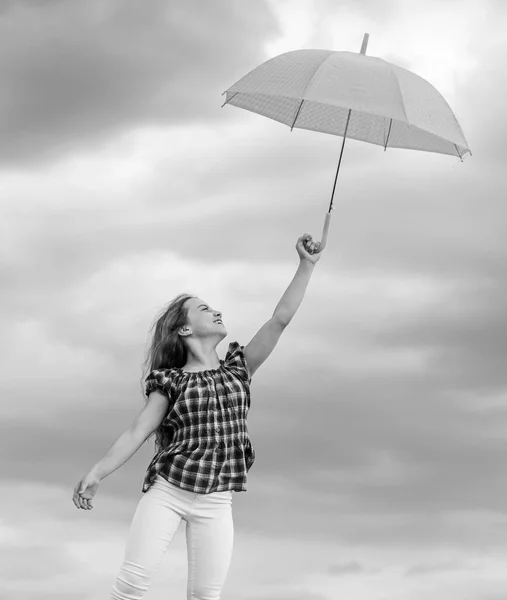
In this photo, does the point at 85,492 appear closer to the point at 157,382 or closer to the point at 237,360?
the point at 157,382

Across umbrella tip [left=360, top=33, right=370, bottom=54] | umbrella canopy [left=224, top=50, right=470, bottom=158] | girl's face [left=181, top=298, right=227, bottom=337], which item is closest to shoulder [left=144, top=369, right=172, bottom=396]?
girl's face [left=181, top=298, right=227, bottom=337]

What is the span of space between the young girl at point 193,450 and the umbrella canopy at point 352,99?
5.06 ft

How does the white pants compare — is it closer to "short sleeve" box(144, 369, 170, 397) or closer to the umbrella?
"short sleeve" box(144, 369, 170, 397)

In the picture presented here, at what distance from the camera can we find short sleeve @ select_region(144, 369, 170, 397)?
21.5 feet

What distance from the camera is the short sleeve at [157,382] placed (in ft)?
21.5

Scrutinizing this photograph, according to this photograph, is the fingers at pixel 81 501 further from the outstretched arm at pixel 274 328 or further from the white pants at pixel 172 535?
the outstretched arm at pixel 274 328

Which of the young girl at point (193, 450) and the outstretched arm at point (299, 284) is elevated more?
the outstretched arm at point (299, 284)

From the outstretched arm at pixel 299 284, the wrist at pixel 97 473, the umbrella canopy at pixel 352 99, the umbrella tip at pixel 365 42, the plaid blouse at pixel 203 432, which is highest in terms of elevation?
the umbrella tip at pixel 365 42

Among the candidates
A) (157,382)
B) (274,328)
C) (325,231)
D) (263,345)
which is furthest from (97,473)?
(325,231)

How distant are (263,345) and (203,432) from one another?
844 millimetres

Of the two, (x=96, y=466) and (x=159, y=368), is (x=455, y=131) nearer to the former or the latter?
(x=159, y=368)

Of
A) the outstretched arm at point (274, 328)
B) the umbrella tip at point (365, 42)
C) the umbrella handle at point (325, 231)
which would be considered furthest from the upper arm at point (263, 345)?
the umbrella tip at point (365, 42)

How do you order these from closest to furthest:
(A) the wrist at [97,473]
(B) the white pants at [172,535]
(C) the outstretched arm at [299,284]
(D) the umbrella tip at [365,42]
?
(B) the white pants at [172,535] < (A) the wrist at [97,473] < (C) the outstretched arm at [299,284] < (D) the umbrella tip at [365,42]

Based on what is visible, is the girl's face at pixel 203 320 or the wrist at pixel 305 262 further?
the wrist at pixel 305 262
